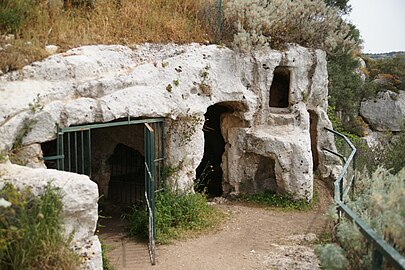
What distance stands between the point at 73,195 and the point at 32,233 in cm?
72

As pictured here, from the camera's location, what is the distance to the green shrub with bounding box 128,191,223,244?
324 inches

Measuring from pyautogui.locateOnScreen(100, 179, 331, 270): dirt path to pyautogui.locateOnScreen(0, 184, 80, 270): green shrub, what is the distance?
93.5 inches

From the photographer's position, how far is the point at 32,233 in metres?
4.83

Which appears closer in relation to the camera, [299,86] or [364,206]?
[364,206]

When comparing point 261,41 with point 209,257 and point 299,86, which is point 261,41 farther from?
point 209,257

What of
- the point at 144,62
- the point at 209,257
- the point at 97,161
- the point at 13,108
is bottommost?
the point at 209,257

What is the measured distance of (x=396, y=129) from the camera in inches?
913

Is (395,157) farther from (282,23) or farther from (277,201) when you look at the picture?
(282,23)

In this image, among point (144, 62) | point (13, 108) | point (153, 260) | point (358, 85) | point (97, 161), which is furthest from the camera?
point (358, 85)

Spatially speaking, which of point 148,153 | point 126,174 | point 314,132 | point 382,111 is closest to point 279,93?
point 314,132

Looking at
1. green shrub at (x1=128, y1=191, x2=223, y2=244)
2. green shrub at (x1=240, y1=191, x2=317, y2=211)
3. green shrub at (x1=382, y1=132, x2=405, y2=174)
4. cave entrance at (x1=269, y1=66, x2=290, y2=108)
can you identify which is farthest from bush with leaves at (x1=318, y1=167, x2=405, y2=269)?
cave entrance at (x1=269, y1=66, x2=290, y2=108)

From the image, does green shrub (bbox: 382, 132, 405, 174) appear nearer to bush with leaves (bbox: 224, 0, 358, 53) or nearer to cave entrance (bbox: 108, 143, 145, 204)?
bush with leaves (bbox: 224, 0, 358, 53)

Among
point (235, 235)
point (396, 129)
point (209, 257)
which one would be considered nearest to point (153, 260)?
point (209, 257)

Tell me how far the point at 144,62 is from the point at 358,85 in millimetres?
16304
